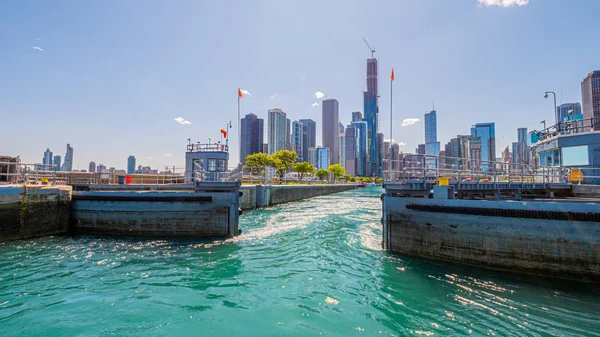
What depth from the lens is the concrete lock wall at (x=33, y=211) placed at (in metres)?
14.1

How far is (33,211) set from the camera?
49.3 ft

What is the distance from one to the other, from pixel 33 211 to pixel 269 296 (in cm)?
→ 1576

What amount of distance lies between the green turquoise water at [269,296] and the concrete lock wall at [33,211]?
247cm

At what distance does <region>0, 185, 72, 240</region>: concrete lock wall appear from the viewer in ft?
46.1

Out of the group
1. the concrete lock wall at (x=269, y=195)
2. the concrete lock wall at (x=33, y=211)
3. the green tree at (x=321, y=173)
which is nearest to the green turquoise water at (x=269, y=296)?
the concrete lock wall at (x=33, y=211)

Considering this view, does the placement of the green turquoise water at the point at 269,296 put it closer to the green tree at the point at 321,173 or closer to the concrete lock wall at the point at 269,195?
the concrete lock wall at the point at 269,195

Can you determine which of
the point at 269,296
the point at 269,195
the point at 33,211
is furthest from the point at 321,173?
the point at 269,296

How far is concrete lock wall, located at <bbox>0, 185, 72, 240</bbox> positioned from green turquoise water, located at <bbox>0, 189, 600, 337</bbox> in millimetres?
2470

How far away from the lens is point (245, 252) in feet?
42.0

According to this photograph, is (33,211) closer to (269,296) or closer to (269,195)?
(269,296)

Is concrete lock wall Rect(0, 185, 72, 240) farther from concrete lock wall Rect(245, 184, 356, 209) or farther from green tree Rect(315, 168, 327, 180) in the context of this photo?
green tree Rect(315, 168, 327, 180)

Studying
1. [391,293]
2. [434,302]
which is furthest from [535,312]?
[391,293]

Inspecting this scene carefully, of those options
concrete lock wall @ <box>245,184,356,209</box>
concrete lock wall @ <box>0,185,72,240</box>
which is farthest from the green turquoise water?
concrete lock wall @ <box>245,184,356,209</box>

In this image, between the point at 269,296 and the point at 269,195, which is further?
the point at 269,195
